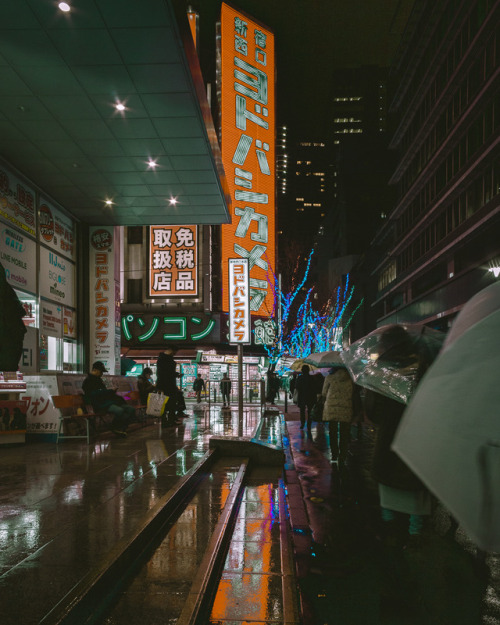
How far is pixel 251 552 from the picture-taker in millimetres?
4875

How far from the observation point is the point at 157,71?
8.42m

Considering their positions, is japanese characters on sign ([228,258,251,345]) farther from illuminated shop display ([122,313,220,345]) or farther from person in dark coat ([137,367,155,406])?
illuminated shop display ([122,313,220,345])

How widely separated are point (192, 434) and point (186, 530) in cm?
743

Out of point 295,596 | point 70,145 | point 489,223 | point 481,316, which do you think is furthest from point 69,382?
point 489,223

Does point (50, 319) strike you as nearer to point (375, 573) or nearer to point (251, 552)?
point (251, 552)

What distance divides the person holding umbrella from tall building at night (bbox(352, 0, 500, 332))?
75.4ft

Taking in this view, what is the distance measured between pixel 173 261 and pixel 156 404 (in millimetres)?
19316

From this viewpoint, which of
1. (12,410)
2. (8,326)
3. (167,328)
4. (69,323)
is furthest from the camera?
(167,328)

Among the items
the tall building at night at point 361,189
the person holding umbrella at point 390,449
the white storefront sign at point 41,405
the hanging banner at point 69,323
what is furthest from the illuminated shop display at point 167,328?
the tall building at night at point 361,189

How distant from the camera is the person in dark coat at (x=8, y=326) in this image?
4207 mm

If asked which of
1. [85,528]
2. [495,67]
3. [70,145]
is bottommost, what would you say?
Answer: [85,528]

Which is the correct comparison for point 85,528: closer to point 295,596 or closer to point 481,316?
point 295,596

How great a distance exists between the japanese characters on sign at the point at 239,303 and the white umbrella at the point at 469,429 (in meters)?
8.92

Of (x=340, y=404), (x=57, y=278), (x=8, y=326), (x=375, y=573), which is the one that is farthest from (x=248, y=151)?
(x=375, y=573)
